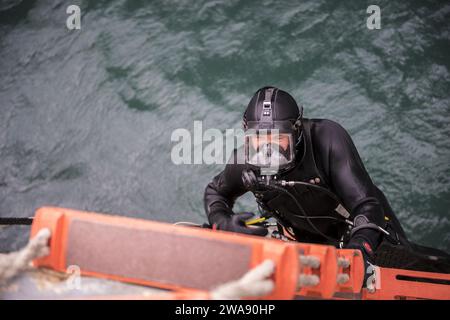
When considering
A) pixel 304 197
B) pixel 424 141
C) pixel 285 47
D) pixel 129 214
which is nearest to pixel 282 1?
pixel 285 47

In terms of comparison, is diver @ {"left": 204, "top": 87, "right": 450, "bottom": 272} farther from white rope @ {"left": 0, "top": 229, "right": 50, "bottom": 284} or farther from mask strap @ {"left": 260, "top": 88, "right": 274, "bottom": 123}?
white rope @ {"left": 0, "top": 229, "right": 50, "bottom": 284}

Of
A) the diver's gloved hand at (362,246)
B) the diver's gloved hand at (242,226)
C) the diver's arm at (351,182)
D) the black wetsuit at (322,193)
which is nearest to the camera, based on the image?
the diver's gloved hand at (362,246)

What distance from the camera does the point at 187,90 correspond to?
6570mm

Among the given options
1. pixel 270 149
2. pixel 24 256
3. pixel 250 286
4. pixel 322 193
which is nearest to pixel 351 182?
pixel 322 193

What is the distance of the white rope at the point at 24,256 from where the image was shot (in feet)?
5.49

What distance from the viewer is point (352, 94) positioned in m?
6.22

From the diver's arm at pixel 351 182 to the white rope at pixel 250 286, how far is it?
1.33 m

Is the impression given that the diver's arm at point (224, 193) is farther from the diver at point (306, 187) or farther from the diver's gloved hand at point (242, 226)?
the diver's gloved hand at point (242, 226)

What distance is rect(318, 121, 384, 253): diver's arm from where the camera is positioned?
296cm

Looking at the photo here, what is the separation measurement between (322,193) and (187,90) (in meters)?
3.54

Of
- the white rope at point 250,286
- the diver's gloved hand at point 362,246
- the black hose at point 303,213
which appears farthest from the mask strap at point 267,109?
the white rope at point 250,286

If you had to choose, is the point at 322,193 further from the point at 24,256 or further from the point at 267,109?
the point at 24,256

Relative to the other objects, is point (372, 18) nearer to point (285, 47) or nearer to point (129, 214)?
point (285, 47)
